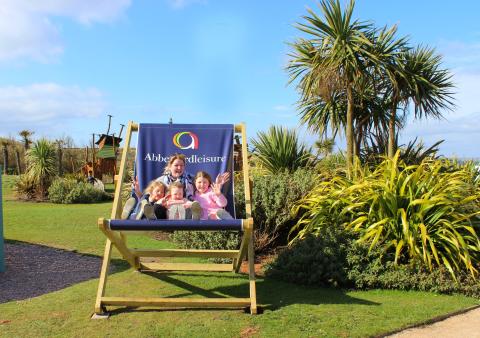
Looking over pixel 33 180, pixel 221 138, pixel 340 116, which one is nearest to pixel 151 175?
pixel 221 138

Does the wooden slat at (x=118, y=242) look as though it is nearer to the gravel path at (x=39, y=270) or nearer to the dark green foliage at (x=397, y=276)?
the gravel path at (x=39, y=270)

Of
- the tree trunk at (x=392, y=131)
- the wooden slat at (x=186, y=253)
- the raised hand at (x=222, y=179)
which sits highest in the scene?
the tree trunk at (x=392, y=131)

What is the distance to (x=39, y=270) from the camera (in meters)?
5.84

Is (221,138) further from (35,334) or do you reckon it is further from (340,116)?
(340,116)

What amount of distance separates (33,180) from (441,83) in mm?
12391

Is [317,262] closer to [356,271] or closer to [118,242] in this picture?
[356,271]

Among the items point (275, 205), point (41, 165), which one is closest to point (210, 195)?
point (275, 205)

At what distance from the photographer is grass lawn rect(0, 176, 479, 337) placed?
367cm

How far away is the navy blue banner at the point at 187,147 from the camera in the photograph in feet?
15.9

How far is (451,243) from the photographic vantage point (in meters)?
4.88

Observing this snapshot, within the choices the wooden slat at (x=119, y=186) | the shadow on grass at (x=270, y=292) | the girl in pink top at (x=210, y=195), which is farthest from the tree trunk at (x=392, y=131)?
the wooden slat at (x=119, y=186)

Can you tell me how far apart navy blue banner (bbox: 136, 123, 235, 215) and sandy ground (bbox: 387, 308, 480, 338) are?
7.11 feet

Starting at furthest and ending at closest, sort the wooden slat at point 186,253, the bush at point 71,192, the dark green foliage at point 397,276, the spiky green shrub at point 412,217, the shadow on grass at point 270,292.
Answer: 1. the bush at point 71,192
2. the wooden slat at point 186,253
3. the spiky green shrub at point 412,217
4. the dark green foliage at point 397,276
5. the shadow on grass at point 270,292

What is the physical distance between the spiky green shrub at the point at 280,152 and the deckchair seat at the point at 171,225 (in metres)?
4.99
